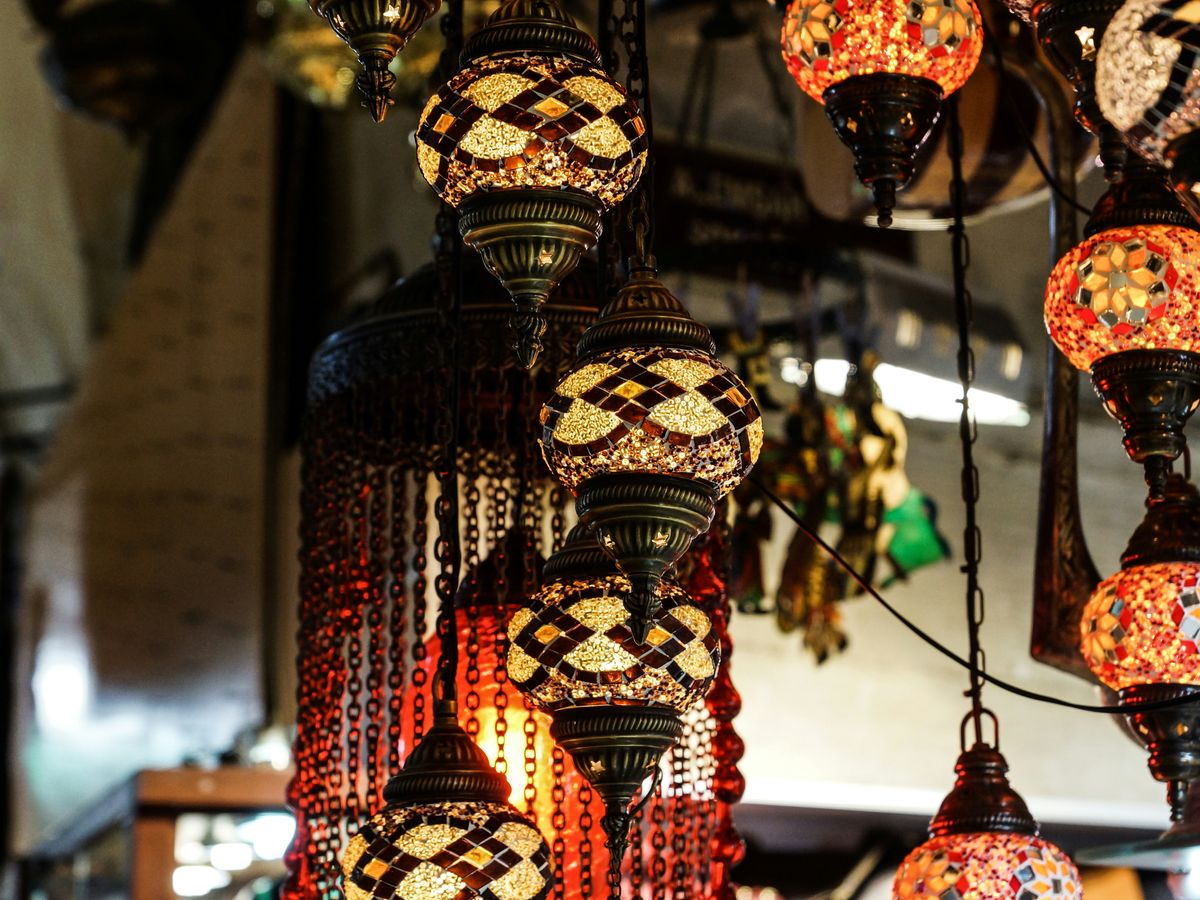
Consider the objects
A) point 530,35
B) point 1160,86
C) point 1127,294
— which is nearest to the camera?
point 1160,86

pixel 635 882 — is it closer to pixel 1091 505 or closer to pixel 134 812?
pixel 134 812

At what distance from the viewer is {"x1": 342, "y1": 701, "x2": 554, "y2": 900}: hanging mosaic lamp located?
1.26 metres

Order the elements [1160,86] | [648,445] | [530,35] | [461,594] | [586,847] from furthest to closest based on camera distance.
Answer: [461,594] < [586,847] < [530,35] < [648,445] < [1160,86]

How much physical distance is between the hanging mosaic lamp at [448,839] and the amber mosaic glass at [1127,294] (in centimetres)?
57

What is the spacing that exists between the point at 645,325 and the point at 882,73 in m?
0.25

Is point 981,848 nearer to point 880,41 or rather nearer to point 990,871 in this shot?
point 990,871

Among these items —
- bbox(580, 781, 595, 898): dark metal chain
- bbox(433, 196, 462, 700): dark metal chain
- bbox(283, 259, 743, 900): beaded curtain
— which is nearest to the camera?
bbox(433, 196, 462, 700): dark metal chain

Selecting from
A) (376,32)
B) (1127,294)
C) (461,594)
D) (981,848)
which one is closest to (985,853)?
(981,848)

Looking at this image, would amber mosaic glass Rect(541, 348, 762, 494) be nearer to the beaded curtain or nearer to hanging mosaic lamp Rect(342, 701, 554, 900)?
hanging mosaic lamp Rect(342, 701, 554, 900)

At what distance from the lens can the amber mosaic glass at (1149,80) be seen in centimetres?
87

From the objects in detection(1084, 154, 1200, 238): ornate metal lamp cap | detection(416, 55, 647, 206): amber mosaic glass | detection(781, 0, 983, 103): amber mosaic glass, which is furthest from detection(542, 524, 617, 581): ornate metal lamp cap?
detection(1084, 154, 1200, 238): ornate metal lamp cap

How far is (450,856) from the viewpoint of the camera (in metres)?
1.26

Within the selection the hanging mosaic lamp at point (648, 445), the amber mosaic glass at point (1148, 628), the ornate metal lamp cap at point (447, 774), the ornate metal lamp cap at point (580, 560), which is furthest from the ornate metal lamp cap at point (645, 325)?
the amber mosaic glass at point (1148, 628)

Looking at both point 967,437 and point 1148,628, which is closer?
point 1148,628
